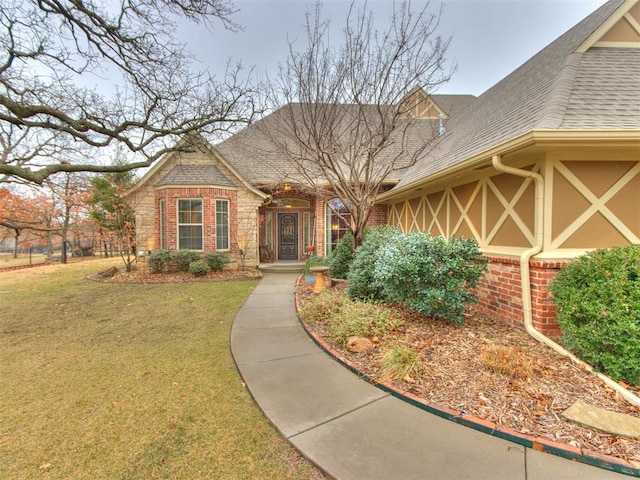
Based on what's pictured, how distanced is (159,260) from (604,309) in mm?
11378

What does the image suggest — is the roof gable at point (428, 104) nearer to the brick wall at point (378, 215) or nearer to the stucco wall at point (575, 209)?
the stucco wall at point (575, 209)

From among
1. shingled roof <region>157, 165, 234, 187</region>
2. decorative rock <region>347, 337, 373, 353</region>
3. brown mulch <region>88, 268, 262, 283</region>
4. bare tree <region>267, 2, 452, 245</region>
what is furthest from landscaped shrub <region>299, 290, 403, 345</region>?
shingled roof <region>157, 165, 234, 187</region>

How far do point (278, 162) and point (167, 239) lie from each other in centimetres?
532

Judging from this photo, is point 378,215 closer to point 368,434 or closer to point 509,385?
point 509,385

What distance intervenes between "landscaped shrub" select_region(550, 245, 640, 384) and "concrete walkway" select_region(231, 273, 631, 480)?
1483 millimetres

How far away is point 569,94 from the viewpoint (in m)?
4.51

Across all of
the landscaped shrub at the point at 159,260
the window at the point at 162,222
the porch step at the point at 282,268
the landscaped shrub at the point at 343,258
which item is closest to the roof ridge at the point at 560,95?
the landscaped shrub at the point at 343,258

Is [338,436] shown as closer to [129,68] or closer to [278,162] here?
[129,68]

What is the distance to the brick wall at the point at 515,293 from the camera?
3988 millimetres

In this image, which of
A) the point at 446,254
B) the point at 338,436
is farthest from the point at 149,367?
the point at 446,254

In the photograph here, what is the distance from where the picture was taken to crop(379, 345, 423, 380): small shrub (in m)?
3.12

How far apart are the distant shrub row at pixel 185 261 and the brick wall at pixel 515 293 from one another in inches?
333

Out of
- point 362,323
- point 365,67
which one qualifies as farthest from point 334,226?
point 362,323

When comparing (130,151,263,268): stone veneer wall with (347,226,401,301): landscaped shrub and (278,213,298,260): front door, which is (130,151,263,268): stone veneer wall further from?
(347,226,401,301): landscaped shrub
